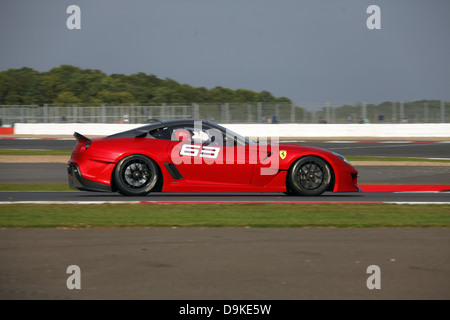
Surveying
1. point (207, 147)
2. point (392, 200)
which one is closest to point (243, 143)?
point (207, 147)

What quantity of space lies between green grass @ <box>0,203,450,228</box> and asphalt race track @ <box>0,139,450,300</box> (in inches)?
14.8

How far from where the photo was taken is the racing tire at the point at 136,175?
33.5ft

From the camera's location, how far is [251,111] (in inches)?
1668

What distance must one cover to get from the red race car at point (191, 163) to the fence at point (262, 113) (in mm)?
30455

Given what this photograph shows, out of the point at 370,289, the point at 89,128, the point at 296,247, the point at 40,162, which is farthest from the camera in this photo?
the point at 89,128

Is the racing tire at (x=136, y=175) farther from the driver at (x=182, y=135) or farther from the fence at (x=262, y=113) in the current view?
the fence at (x=262, y=113)

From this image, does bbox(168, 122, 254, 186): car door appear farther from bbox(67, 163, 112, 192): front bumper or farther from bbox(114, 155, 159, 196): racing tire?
bbox(67, 163, 112, 192): front bumper

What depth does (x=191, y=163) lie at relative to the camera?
33.6ft

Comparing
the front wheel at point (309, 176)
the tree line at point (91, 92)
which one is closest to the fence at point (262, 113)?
the front wheel at point (309, 176)

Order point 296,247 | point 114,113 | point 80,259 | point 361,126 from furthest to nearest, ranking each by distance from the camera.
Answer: point 114,113 → point 361,126 → point 296,247 → point 80,259

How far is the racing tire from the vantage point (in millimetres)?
10211

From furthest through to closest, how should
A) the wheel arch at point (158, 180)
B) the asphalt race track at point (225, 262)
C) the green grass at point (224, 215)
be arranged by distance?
the wheel arch at point (158, 180) < the green grass at point (224, 215) < the asphalt race track at point (225, 262)
